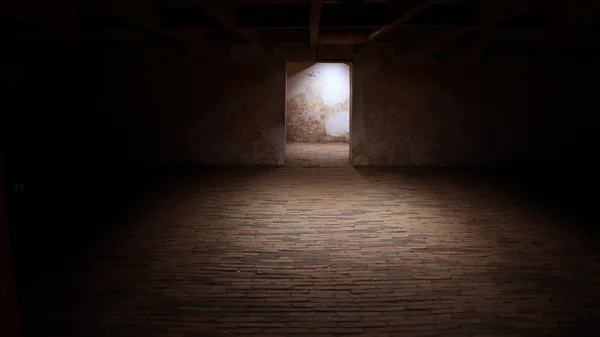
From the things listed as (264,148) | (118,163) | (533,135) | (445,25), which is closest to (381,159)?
(264,148)

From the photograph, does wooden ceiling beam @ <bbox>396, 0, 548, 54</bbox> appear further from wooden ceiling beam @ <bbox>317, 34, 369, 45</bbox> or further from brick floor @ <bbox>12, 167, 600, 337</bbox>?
brick floor @ <bbox>12, 167, 600, 337</bbox>

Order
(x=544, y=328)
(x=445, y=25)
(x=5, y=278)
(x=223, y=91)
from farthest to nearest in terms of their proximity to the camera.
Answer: (x=223, y=91)
(x=445, y=25)
(x=544, y=328)
(x=5, y=278)

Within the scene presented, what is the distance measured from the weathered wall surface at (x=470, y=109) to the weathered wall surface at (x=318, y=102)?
3.71 m

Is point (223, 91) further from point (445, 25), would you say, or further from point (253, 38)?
point (445, 25)

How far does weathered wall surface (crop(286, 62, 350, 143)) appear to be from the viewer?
471 inches

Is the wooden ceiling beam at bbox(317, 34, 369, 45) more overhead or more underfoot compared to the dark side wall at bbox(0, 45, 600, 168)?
more overhead

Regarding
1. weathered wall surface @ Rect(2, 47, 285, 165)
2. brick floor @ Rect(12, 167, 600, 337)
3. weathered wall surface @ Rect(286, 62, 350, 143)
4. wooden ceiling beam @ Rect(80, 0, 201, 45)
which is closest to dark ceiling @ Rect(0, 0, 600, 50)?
wooden ceiling beam @ Rect(80, 0, 201, 45)

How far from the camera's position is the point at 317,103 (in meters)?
12.1

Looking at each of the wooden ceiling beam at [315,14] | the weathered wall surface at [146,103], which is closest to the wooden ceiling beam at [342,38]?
the wooden ceiling beam at [315,14]

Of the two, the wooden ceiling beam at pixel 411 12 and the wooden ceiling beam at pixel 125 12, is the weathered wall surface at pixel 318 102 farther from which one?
the wooden ceiling beam at pixel 125 12

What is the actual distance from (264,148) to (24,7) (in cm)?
467

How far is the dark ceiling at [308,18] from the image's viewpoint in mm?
4461

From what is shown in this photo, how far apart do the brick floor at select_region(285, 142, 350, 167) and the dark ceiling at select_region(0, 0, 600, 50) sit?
8.59ft

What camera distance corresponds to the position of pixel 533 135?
332 inches
